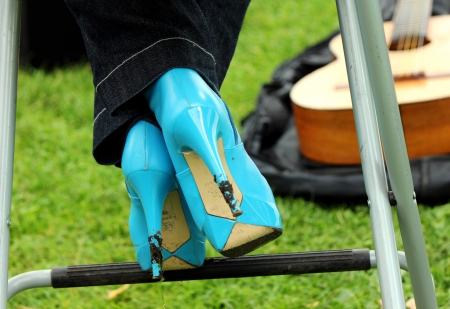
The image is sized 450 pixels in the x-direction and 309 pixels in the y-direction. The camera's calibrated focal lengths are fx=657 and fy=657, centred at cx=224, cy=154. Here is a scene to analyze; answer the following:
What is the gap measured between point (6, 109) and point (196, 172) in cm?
28

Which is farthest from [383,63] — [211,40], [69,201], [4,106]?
[69,201]

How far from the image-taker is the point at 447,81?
1.68 metres

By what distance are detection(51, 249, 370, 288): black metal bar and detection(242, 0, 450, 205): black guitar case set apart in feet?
2.34

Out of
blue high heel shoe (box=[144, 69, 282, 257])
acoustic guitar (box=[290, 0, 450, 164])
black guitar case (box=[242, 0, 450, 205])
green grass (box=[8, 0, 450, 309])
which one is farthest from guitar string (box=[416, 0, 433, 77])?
blue high heel shoe (box=[144, 69, 282, 257])

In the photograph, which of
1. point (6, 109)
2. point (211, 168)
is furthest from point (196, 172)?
point (6, 109)

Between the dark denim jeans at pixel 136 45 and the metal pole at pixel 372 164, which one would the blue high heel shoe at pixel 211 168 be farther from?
the metal pole at pixel 372 164

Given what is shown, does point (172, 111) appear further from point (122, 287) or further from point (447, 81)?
point (447, 81)

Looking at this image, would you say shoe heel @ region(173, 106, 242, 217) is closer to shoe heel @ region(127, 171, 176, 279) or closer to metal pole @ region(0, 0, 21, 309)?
shoe heel @ region(127, 171, 176, 279)

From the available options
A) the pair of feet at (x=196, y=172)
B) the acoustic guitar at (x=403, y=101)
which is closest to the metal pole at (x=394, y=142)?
the pair of feet at (x=196, y=172)

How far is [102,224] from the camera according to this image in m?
1.61

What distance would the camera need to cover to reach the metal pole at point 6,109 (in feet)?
2.69

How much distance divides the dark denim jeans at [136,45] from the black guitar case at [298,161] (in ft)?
2.80

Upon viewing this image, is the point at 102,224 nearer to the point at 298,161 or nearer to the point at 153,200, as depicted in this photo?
the point at 298,161

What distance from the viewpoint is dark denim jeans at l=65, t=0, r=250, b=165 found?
0.76 meters
